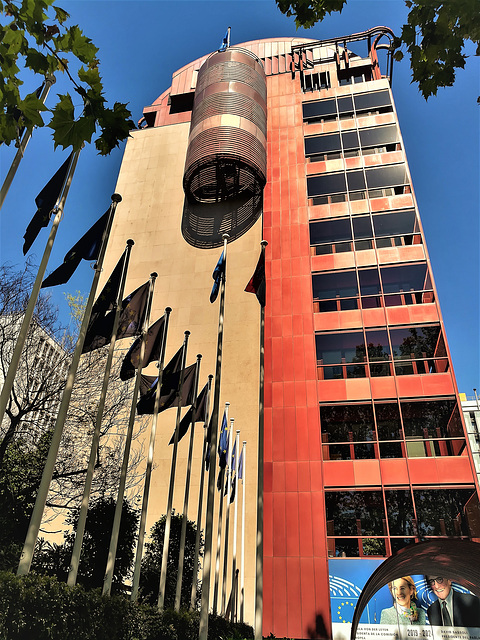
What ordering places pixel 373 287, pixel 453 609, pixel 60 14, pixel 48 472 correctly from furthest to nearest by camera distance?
pixel 373 287
pixel 453 609
pixel 48 472
pixel 60 14

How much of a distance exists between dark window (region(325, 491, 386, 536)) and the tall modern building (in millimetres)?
80

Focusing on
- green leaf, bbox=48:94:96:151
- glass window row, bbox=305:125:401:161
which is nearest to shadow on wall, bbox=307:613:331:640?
green leaf, bbox=48:94:96:151

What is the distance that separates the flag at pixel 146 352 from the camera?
15.5 m

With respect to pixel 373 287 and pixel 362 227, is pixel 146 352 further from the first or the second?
pixel 362 227

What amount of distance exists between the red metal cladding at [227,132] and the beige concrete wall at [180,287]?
13.0 ft

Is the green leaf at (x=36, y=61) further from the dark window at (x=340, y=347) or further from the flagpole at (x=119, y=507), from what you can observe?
the dark window at (x=340, y=347)

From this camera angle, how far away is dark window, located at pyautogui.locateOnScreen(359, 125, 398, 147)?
39.1 metres

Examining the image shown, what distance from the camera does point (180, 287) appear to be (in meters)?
38.5

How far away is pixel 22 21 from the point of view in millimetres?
4898

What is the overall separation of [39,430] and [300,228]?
23.5 m

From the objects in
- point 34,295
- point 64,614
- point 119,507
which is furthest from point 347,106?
point 64,614

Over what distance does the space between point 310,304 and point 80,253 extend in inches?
882

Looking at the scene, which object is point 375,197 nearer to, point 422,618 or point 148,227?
point 148,227

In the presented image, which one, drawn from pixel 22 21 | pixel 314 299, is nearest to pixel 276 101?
pixel 314 299
